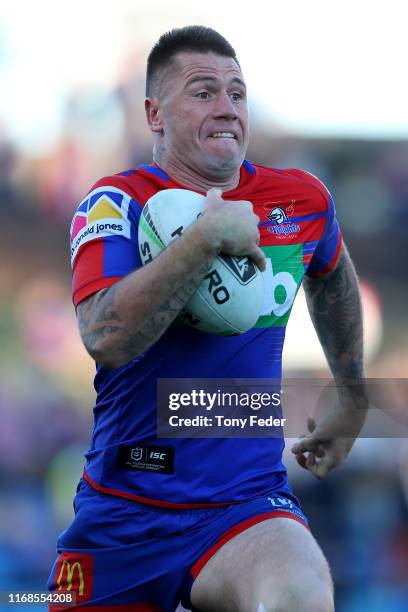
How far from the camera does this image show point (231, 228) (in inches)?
115

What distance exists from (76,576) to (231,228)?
4.30 feet

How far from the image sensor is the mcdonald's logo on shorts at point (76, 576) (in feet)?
11.0

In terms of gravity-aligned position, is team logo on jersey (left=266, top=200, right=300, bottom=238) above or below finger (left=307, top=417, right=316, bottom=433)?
above

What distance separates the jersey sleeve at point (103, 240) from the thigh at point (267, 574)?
0.89m

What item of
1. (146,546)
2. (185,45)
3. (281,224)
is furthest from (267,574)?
(185,45)

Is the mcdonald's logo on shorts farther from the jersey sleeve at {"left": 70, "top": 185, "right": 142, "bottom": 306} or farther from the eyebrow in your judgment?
the eyebrow

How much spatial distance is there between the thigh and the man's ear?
1480 millimetres

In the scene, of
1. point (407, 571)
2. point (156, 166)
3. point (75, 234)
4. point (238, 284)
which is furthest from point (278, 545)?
point (407, 571)

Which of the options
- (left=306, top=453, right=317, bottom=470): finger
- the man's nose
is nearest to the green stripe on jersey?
the man's nose

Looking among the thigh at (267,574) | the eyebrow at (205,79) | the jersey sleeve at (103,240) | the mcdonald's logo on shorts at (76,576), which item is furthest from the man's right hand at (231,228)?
the mcdonald's logo on shorts at (76,576)

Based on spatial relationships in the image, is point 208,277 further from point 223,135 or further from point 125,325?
point 223,135

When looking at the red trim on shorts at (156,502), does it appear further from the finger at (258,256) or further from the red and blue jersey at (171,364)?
the finger at (258,256)

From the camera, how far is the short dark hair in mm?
3641

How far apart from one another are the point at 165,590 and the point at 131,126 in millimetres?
8064
